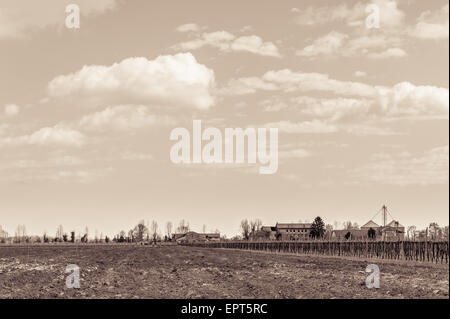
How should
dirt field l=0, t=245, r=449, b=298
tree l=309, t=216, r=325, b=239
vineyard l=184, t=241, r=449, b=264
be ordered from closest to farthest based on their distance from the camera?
dirt field l=0, t=245, r=449, b=298 → vineyard l=184, t=241, r=449, b=264 → tree l=309, t=216, r=325, b=239

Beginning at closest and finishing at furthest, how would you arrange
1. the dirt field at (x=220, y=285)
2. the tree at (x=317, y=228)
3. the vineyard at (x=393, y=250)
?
1. the dirt field at (x=220, y=285)
2. the vineyard at (x=393, y=250)
3. the tree at (x=317, y=228)

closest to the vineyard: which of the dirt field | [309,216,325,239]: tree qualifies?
the dirt field

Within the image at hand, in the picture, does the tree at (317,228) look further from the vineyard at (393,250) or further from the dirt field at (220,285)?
the dirt field at (220,285)

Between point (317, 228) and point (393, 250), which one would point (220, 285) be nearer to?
point (393, 250)

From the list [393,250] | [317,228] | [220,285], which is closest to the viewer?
[220,285]

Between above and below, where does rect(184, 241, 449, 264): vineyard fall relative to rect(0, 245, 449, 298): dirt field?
below

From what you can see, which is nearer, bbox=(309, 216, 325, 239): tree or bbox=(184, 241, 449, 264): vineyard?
bbox=(184, 241, 449, 264): vineyard

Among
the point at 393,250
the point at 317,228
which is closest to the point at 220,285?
the point at 393,250

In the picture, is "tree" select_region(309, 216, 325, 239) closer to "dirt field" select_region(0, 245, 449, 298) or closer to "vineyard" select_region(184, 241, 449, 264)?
"vineyard" select_region(184, 241, 449, 264)

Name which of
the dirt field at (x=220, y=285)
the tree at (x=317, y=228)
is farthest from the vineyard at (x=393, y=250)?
the tree at (x=317, y=228)
